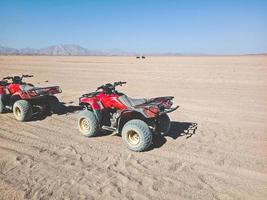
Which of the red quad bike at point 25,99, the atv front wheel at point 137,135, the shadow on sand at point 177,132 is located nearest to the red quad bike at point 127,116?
the atv front wheel at point 137,135

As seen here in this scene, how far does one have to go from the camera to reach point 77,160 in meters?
6.28

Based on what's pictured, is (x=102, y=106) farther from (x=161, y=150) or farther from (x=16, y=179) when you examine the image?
(x=16, y=179)

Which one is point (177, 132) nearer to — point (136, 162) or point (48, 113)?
point (136, 162)

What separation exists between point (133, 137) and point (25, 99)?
423 centimetres

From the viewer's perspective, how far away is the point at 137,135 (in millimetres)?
6848

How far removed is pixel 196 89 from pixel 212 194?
12.0m

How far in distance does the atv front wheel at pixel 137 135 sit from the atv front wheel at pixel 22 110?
3.81m

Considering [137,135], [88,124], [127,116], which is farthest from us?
[88,124]

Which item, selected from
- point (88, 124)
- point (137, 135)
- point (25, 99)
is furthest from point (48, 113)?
point (137, 135)

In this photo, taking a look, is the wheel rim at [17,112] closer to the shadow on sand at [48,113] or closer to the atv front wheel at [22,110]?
the atv front wheel at [22,110]

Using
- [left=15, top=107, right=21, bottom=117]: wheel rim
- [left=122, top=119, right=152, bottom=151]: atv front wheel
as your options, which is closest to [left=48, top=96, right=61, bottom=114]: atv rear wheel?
[left=15, top=107, right=21, bottom=117]: wheel rim

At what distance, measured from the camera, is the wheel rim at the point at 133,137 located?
22.4 ft

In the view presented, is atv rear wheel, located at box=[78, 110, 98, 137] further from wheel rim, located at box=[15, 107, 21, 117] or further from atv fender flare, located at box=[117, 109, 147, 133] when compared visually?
wheel rim, located at box=[15, 107, 21, 117]

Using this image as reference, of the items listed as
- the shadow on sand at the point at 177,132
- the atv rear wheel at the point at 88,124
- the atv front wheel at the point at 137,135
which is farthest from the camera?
the atv rear wheel at the point at 88,124
